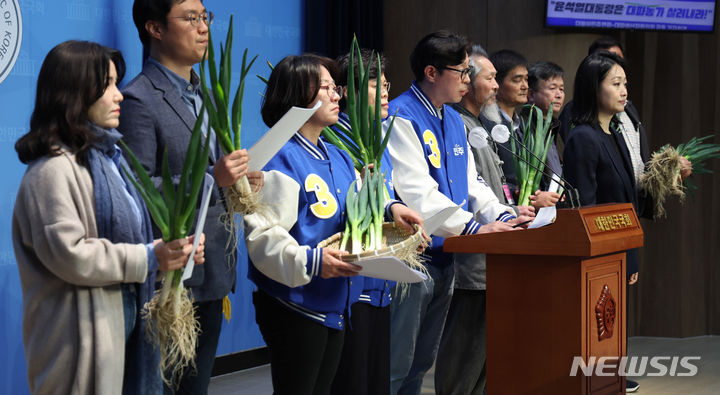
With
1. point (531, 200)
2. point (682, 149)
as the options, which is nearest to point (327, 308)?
point (531, 200)

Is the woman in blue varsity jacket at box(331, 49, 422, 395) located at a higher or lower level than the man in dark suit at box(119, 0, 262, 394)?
lower

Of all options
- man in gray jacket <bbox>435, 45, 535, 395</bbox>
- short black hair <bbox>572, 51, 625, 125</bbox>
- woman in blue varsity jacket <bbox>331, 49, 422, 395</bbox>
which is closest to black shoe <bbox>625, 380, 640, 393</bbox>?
man in gray jacket <bbox>435, 45, 535, 395</bbox>

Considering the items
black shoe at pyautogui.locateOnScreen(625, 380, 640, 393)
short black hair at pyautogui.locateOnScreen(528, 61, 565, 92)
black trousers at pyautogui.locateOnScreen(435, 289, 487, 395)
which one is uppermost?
short black hair at pyautogui.locateOnScreen(528, 61, 565, 92)

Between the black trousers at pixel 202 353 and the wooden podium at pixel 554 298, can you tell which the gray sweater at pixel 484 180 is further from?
the black trousers at pixel 202 353

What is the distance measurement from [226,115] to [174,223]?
392mm

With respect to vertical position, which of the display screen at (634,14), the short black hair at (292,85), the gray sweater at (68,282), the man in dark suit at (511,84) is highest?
the display screen at (634,14)

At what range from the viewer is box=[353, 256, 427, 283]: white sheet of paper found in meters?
2.24

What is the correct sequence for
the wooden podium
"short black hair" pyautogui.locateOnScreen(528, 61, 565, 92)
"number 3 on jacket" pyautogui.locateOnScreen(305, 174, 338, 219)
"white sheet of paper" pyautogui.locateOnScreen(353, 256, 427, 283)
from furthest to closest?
"short black hair" pyautogui.locateOnScreen(528, 61, 565, 92)
the wooden podium
"number 3 on jacket" pyautogui.locateOnScreen(305, 174, 338, 219)
"white sheet of paper" pyautogui.locateOnScreen(353, 256, 427, 283)

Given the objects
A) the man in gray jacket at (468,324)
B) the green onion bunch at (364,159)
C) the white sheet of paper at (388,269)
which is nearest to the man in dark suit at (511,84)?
the man in gray jacket at (468,324)

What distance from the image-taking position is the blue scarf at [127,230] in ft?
6.76

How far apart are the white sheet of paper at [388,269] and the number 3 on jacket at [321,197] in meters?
0.24

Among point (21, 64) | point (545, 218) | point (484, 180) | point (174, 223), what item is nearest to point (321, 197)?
point (174, 223)

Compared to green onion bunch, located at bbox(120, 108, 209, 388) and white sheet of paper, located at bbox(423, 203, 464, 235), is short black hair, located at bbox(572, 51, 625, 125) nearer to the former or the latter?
white sheet of paper, located at bbox(423, 203, 464, 235)

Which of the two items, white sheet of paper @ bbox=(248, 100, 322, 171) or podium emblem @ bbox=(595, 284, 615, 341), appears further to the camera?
podium emblem @ bbox=(595, 284, 615, 341)
